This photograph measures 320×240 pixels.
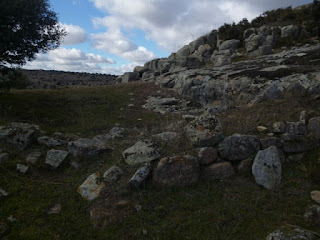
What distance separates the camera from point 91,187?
545 centimetres

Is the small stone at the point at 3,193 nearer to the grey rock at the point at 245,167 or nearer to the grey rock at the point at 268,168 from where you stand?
the grey rock at the point at 245,167

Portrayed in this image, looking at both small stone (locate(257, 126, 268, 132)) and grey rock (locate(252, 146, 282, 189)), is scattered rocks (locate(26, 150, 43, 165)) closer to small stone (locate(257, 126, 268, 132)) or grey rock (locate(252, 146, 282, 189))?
grey rock (locate(252, 146, 282, 189))

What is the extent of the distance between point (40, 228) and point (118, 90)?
1730cm

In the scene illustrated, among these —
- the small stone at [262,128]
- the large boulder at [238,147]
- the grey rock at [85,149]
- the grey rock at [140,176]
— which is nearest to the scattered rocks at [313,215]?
the large boulder at [238,147]

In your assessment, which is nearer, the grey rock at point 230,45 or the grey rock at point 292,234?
the grey rock at point 292,234

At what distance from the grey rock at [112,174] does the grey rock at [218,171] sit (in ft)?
6.70

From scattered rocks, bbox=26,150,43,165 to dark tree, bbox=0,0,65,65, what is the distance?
8.89 m

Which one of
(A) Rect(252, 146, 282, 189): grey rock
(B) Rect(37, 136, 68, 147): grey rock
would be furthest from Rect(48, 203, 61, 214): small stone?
(A) Rect(252, 146, 282, 189): grey rock

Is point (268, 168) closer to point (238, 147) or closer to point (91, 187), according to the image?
point (238, 147)

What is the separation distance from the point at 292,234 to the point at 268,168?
5.62 ft

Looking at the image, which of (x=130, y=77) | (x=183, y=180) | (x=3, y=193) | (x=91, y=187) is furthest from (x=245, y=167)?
(x=130, y=77)

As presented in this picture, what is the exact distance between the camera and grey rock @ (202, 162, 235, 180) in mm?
5402

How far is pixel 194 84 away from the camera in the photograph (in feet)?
58.8

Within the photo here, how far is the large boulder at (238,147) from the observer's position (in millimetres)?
5711
